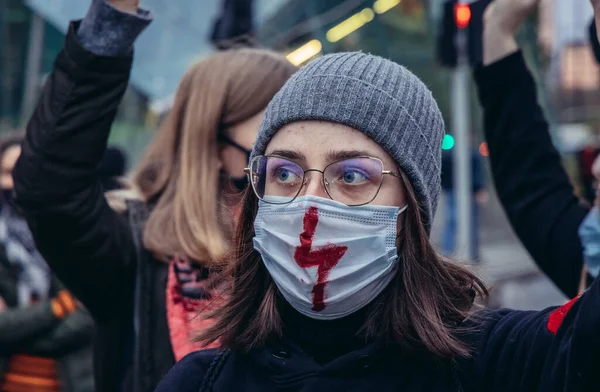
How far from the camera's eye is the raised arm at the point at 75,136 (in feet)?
7.26

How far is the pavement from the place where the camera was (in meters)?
11.6

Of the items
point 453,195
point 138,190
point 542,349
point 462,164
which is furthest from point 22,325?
point 453,195

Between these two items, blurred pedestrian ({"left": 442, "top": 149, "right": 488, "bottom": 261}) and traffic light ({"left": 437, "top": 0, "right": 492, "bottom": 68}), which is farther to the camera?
blurred pedestrian ({"left": 442, "top": 149, "right": 488, "bottom": 261})

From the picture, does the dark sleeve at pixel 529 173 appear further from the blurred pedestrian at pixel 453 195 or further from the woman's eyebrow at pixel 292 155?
the blurred pedestrian at pixel 453 195

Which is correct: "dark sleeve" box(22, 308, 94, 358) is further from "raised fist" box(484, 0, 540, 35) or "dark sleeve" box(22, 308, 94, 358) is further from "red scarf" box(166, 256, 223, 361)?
"raised fist" box(484, 0, 540, 35)

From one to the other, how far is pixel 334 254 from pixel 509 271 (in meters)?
14.3

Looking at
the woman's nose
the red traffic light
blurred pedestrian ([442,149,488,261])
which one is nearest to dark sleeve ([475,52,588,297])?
the woman's nose

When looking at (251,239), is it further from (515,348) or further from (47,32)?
(47,32)

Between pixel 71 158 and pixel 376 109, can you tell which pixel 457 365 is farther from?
pixel 71 158

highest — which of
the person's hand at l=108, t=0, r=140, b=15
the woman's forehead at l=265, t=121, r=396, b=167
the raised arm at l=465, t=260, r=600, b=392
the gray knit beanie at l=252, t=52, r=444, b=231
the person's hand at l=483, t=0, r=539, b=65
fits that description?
the person's hand at l=483, t=0, r=539, b=65

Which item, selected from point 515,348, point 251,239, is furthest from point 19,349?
point 515,348

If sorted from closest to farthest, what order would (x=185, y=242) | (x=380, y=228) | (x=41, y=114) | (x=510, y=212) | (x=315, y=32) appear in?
1. (x=380, y=228)
2. (x=41, y=114)
3. (x=185, y=242)
4. (x=510, y=212)
5. (x=315, y=32)

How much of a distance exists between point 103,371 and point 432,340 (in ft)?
4.08

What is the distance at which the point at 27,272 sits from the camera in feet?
14.2
